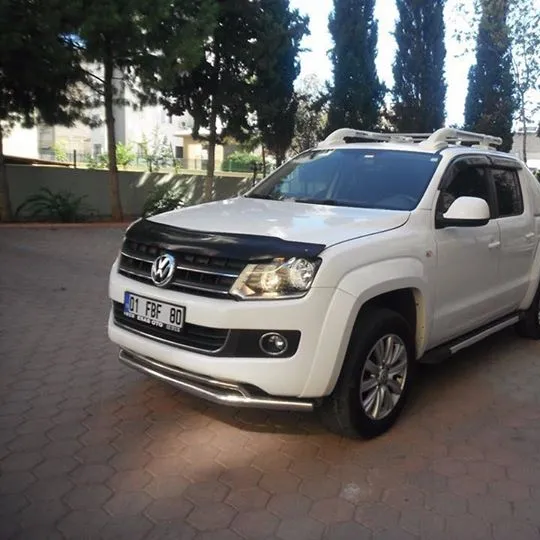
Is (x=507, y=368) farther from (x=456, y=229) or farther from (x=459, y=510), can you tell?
(x=459, y=510)

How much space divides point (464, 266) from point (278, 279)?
170 cm

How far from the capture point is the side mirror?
3.83 m

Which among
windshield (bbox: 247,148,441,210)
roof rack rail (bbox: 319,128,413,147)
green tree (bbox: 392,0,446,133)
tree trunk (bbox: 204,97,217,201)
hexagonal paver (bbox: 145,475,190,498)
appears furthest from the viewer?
green tree (bbox: 392,0,446,133)

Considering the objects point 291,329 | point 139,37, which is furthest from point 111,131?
point 291,329

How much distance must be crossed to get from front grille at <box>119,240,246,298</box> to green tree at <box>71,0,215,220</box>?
8664 millimetres

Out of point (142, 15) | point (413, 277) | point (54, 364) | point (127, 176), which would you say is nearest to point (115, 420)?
point (54, 364)

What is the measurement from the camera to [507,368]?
491 centimetres

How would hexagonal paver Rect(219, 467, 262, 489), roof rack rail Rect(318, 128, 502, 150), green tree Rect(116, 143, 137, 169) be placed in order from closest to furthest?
hexagonal paver Rect(219, 467, 262, 489), roof rack rail Rect(318, 128, 502, 150), green tree Rect(116, 143, 137, 169)

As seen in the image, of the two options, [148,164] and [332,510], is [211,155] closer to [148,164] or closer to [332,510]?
[148,164]

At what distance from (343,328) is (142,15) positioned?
9.85 m

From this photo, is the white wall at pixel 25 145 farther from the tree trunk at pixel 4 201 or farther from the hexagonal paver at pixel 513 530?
the hexagonal paver at pixel 513 530

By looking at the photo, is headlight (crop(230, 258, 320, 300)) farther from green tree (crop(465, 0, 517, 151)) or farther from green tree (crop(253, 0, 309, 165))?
green tree (crop(465, 0, 517, 151))

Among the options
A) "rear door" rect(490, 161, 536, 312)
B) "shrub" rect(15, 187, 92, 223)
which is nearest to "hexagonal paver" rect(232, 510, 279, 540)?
"rear door" rect(490, 161, 536, 312)

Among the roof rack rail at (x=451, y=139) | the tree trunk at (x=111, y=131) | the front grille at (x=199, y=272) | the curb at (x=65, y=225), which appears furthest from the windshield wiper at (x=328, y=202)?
the curb at (x=65, y=225)
